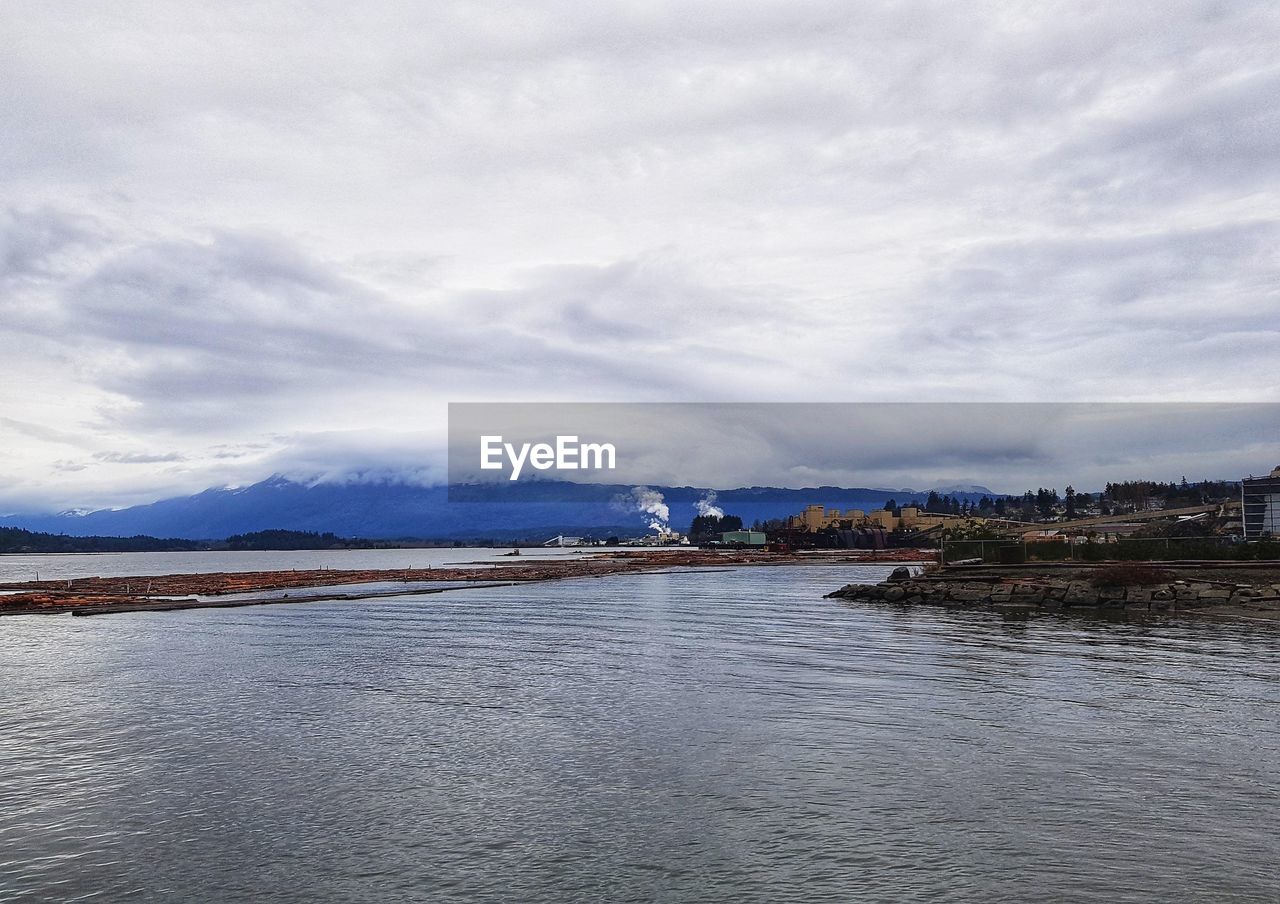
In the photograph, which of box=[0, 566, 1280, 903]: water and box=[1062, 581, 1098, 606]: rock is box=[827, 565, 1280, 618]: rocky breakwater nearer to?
box=[1062, 581, 1098, 606]: rock

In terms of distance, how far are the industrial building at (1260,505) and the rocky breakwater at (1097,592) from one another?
98.5 feet

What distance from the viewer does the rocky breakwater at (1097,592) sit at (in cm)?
4766

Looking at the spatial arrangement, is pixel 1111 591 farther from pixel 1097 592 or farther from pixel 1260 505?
pixel 1260 505

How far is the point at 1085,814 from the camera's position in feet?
45.3

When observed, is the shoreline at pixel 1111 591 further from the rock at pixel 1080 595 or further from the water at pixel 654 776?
the water at pixel 654 776

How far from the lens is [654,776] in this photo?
54.1 feet

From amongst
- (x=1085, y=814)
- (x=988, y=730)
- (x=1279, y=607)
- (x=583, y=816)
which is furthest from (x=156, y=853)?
(x=1279, y=607)

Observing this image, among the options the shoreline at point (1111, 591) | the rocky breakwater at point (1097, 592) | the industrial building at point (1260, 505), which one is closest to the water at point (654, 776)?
the shoreline at point (1111, 591)

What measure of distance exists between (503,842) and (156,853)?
4.99 m

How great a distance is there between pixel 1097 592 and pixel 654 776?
44584mm

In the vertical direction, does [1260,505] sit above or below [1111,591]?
above

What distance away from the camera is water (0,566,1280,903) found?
38.4ft

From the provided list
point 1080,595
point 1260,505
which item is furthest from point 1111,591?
point 1260,505

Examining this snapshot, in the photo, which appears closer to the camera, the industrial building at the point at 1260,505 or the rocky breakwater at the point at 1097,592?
the rocky breakwater at the point at 1097,592
